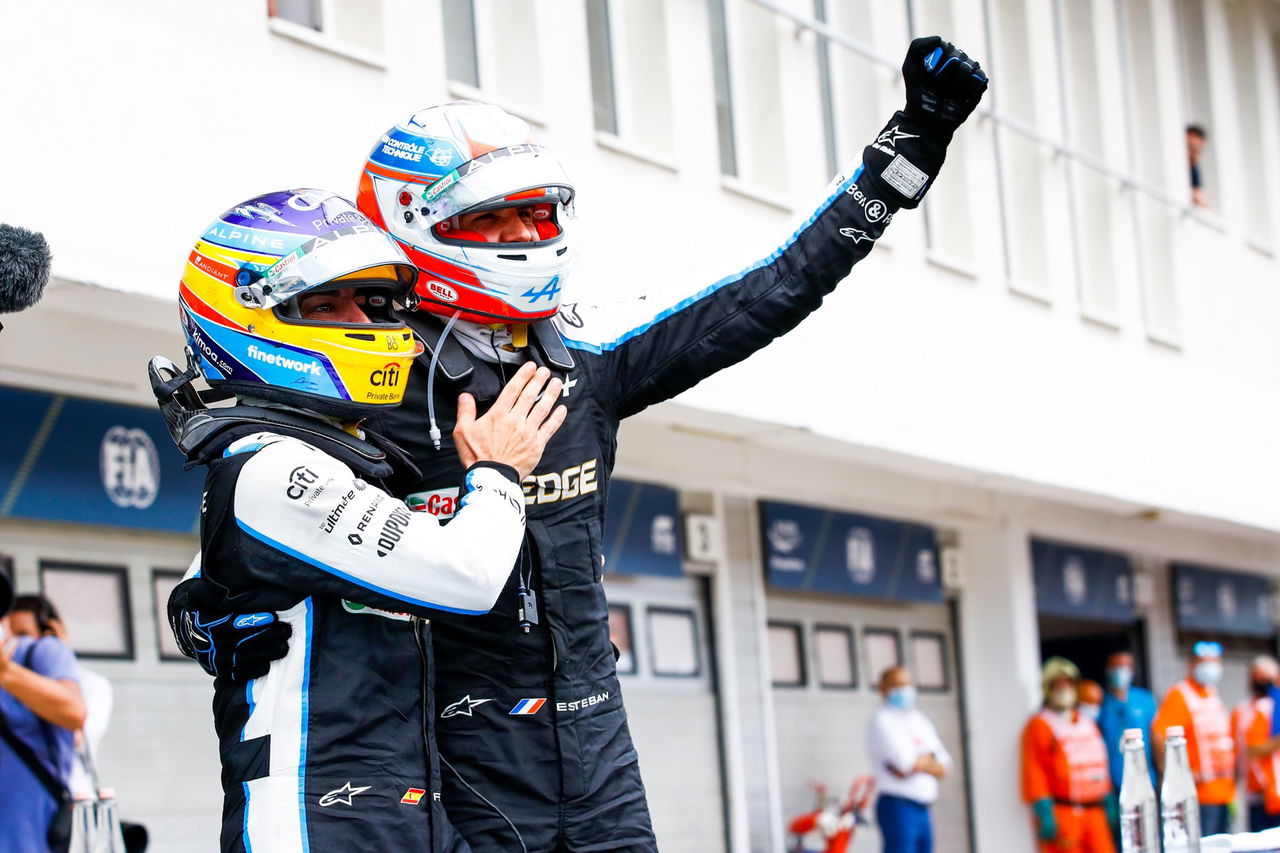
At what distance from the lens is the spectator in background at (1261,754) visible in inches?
501

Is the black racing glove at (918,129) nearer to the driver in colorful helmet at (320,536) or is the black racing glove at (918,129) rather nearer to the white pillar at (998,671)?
the driver in colorful helmet at (320,536)

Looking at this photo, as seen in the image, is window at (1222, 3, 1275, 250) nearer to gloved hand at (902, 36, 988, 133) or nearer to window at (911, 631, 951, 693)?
window at (911, 631, 951, 693)

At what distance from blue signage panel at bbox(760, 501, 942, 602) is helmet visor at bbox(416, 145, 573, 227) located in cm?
865

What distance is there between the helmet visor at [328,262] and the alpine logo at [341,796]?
810 mm

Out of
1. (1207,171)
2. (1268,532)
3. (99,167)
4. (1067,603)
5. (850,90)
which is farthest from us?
(1207,171)

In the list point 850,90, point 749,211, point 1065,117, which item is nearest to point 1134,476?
point 1065,117

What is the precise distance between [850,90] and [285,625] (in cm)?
975

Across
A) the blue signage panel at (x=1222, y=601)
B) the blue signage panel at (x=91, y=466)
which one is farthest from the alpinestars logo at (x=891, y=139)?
the blue signage panel at (x=1222, y=601)

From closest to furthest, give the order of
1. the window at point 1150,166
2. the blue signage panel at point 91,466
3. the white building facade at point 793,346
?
the white building facade at point 793,346 < the blue signage panel at point 91,466 < the window at point 1150,166

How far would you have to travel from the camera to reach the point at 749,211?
1050 cm

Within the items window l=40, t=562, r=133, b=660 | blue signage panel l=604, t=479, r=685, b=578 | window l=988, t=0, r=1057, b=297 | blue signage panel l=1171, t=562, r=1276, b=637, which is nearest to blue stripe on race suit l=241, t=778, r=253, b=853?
window l=40, t=562, r=133, b=660

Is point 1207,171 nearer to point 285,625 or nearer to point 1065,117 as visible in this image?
point 1065,117

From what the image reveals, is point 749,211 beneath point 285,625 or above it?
above

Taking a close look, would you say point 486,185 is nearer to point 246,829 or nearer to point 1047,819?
point 246,829
